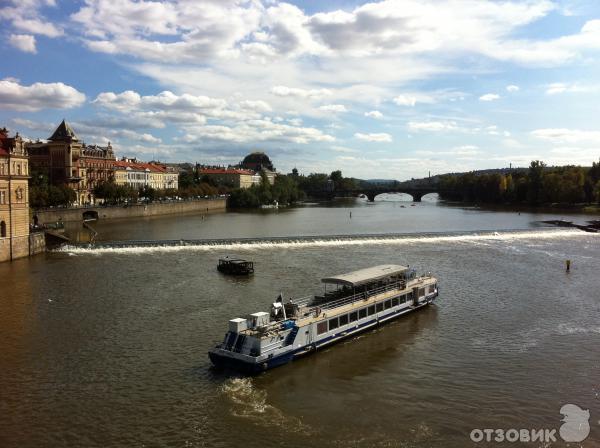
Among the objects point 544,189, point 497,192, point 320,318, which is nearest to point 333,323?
point 320,318

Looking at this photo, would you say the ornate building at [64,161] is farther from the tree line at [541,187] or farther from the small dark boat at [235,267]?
the tree line at [541,187]

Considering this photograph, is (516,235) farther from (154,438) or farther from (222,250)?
(154,438)

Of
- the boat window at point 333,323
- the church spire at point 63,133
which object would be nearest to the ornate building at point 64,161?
the church spire at point 63,133

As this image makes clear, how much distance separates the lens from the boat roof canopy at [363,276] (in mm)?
29019

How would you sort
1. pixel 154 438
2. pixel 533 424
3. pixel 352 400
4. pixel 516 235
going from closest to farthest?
pixel 154 438 → pixel 533 424 → pixel 352 400 → pixel 516 235

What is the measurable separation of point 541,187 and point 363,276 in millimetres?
133681

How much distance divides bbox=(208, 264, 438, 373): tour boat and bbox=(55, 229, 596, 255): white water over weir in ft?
87.6

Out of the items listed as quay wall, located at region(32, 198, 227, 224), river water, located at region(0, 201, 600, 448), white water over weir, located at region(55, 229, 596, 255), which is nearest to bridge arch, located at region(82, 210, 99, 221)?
quay wall, located at region(32, 198, 227, 224)

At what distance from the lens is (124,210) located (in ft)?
331

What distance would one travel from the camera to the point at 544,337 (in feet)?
89.6

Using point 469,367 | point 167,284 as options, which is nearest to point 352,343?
point 469,367

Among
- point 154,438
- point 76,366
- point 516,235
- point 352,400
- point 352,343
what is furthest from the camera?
point 516,235

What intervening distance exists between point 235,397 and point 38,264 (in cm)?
3368

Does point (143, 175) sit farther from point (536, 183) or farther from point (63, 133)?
point (536, 183)
